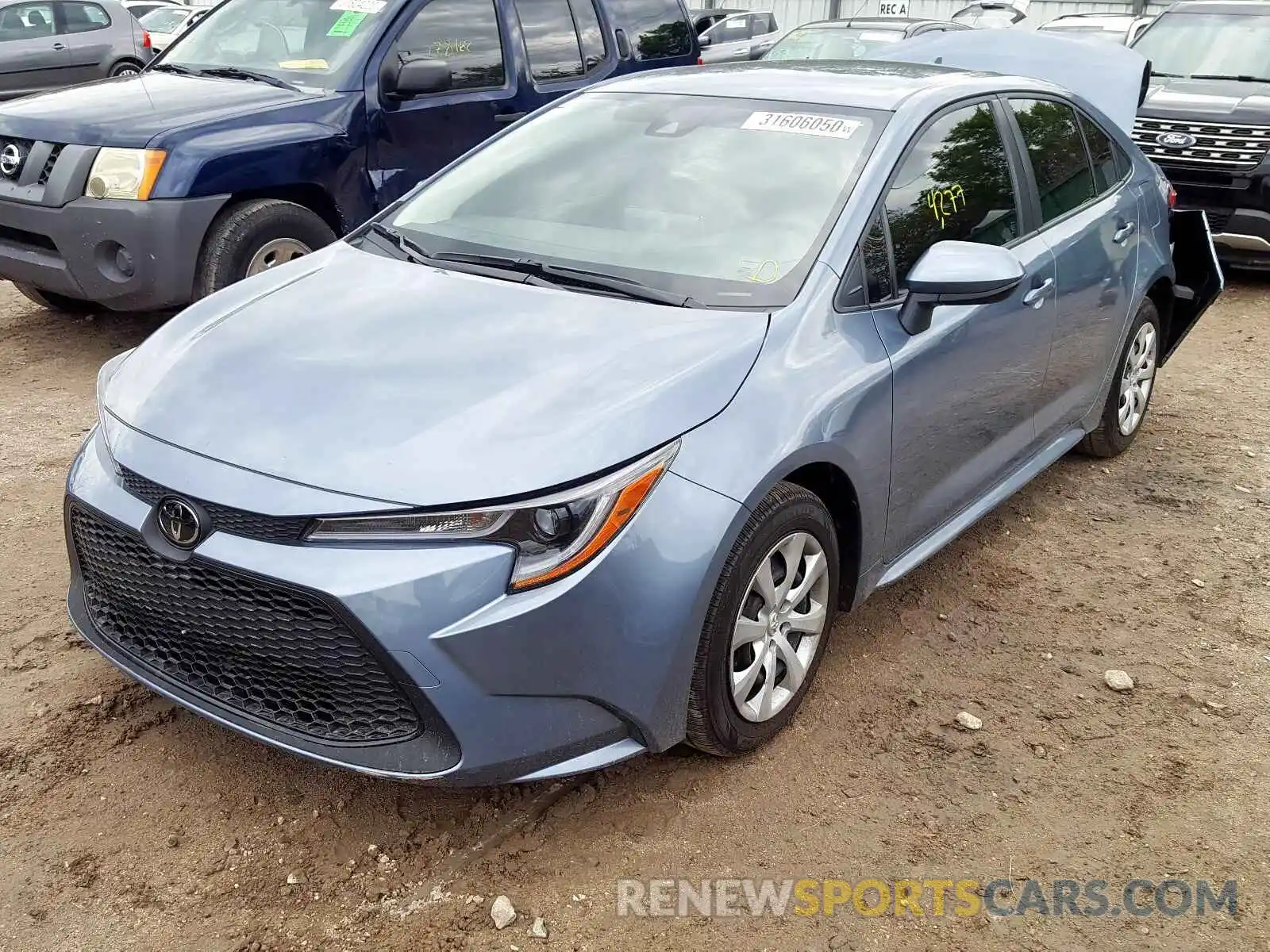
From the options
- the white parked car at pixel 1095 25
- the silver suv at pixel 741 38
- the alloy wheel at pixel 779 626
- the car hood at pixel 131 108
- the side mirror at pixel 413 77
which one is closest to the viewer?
the alloy wheel at pixel 779 626

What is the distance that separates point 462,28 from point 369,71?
0.70 meters

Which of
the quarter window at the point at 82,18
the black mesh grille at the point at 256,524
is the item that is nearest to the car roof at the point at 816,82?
the black mesh grille at the point at 256,524

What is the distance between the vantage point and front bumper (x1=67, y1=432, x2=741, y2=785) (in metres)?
2.24

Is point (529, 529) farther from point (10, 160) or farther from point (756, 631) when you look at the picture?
point (10, 160)

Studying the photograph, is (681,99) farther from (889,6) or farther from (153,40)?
(153,40)

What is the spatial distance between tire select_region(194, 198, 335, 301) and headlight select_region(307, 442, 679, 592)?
3488mm

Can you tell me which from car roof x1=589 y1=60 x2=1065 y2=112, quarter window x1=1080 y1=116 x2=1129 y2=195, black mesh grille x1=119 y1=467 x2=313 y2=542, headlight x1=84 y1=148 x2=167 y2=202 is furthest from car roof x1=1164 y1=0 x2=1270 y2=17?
black mesh grille x1=119 y1=467 x2=313 y2=542

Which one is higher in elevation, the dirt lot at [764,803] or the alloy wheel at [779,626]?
the alloy wheel at [779,626]

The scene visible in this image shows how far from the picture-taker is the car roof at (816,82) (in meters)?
3.47

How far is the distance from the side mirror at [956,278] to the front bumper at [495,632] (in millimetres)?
963

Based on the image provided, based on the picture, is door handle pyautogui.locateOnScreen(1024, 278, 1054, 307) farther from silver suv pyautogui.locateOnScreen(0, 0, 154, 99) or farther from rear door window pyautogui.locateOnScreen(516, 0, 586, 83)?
silver suv pyautogui.locateOnScreen(0, 0, 154, 99)

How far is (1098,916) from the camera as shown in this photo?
8.22 ft

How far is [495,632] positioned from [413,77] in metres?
4.35

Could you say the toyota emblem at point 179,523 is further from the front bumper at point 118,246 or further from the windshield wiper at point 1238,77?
the windshield wiper at point 1238,77
